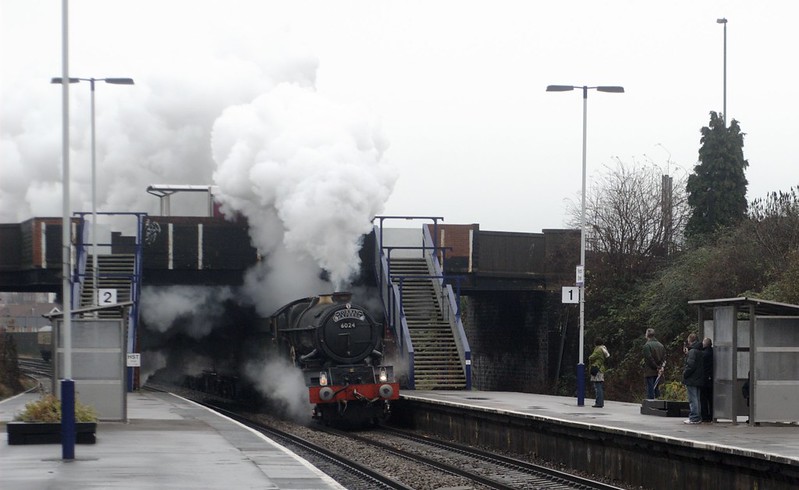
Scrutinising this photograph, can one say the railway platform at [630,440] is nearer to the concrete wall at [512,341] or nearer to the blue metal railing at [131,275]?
the blue metal railing at [131,275]

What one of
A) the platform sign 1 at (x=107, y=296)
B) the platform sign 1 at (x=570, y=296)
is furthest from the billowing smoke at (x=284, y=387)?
the platform sign 1 at (x=570, y=296)

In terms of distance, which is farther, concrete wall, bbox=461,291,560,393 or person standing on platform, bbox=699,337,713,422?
concrete wall, bbox=461,291,560,393

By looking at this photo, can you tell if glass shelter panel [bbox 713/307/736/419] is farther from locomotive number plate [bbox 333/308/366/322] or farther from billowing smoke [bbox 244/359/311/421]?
billowing smoke [bbox 244/359/311/421]

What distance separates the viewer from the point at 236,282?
36.2 m

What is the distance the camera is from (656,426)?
60.7ft

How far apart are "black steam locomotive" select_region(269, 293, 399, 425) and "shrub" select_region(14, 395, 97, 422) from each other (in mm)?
7994

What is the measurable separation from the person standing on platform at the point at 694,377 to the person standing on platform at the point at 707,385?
93 millimetres

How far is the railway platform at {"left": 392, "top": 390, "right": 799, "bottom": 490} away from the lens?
46.8 ft

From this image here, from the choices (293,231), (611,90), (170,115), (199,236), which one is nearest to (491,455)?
(611,90)

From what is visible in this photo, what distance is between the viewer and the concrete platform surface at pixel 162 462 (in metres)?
13.3

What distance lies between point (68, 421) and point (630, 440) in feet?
25.6

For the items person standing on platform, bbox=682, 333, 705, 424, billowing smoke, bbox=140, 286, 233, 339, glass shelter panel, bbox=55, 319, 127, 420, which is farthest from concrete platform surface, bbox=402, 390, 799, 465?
billowing smoke, bbox=140, 286, 233, 339

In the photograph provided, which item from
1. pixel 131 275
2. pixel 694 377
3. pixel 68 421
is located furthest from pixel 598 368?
pixel 131 275

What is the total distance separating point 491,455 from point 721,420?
396 centimetres
